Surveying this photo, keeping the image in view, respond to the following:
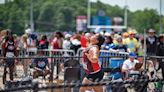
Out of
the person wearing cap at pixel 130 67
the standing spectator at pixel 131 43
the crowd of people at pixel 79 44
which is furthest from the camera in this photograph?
the standing spectator at pixel 131 43

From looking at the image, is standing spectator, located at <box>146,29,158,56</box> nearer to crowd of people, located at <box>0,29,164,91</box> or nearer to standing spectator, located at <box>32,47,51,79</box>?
crowd of people, located at <box>0,29,164,91</box>

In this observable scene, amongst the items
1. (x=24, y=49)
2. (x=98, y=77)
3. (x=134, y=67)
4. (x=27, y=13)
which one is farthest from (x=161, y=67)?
(x=27, y=13)

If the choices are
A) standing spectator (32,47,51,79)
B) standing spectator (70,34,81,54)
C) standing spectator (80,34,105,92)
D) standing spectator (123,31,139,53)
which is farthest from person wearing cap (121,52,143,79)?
standing spectator (70,34,81,54)

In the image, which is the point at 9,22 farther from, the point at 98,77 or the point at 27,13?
the point at 98,77

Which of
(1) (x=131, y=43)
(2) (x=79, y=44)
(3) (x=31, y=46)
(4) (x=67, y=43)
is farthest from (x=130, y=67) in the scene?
(3) (x=31, y=46)

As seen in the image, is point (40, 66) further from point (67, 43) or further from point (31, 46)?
point (31, 46)

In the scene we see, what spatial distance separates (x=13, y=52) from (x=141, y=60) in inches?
169

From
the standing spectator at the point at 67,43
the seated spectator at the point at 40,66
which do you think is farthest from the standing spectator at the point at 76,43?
the seated spectator at the point at 40,66

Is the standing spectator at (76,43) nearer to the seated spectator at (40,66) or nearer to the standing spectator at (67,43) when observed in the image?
the standing spectator at (67,43)

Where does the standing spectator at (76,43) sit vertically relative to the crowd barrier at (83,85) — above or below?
below

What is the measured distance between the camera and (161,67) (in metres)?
12.8

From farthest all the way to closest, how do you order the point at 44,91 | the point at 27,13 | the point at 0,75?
the point at 27,13 < the point at 0,75 < the point at 44,91

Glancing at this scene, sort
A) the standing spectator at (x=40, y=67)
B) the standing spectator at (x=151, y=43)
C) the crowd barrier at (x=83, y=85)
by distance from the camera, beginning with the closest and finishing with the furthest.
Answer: the crowd barrier at (x=83, y=85)
the standing spectator at (x=40, y=67)
the standing spectator at (x=151, y=43)

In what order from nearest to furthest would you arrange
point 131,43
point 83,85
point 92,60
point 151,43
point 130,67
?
point 83,85, point 92,60, point 130,67, point 131,43, point 151,43
